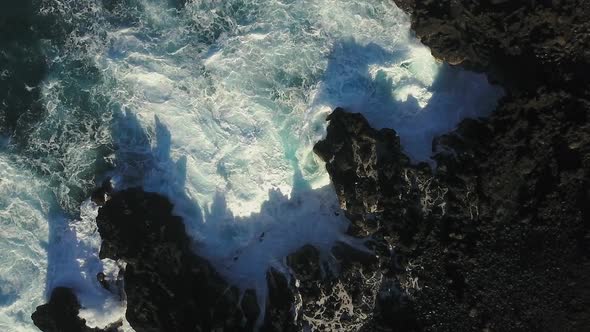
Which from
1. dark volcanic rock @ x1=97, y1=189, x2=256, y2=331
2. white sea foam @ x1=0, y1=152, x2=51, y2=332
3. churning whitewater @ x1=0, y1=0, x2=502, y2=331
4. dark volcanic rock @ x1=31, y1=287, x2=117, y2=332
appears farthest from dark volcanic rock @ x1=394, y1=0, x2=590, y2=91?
dark volcanic rock @ x1=31, y1=287, x2=117, y2=332

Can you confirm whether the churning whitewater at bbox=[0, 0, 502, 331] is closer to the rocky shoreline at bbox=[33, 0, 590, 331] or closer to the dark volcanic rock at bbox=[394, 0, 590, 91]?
the dark volcanic rock at bbox=[394, 0, 590, 91]

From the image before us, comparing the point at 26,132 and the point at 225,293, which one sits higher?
the point at 26,132

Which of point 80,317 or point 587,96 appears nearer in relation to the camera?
point 587,96

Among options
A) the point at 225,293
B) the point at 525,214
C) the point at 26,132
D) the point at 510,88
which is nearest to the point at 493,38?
the point at 510,88

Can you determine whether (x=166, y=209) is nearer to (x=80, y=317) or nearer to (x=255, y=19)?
(x=80, y=317)

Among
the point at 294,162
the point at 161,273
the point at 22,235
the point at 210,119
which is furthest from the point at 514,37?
the point at 22,235

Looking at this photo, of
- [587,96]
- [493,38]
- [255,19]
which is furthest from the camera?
[255,19]

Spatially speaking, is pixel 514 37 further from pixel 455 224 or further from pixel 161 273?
pixel 161 273
